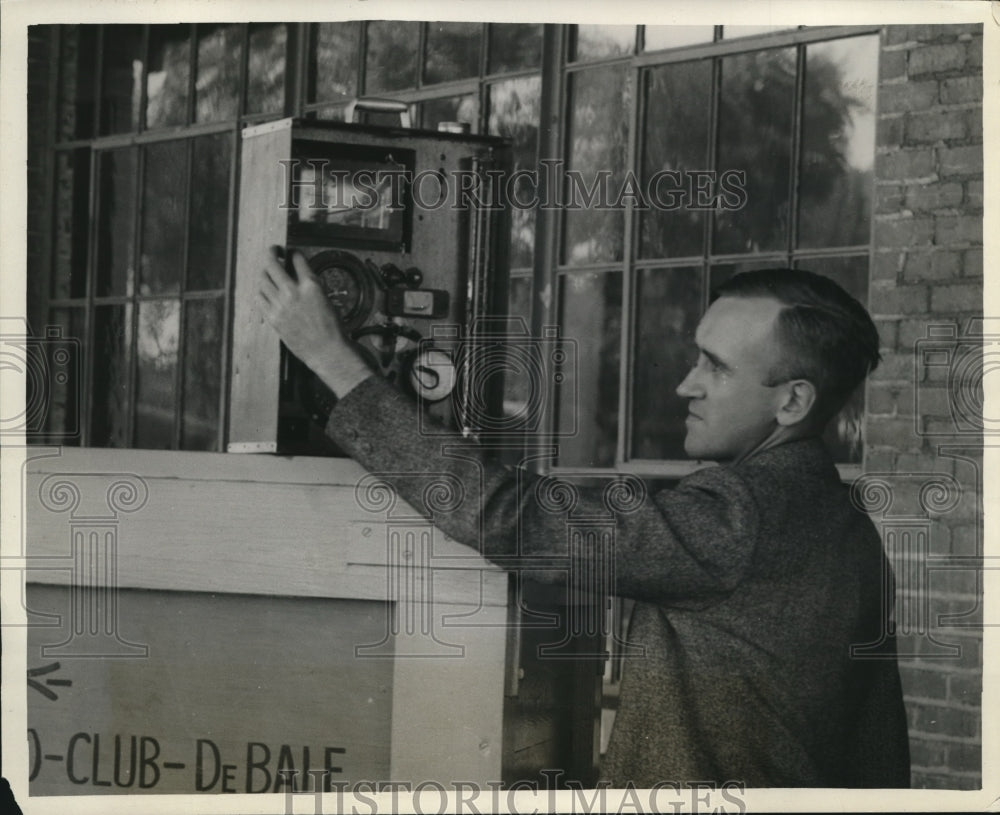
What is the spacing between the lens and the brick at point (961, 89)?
2.37 metres

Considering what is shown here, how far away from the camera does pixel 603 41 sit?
2.66m

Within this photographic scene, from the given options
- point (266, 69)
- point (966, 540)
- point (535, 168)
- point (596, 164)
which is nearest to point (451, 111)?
point (535, 168)

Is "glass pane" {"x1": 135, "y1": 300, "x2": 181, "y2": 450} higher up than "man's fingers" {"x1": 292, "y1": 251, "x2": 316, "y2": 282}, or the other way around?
"man's fingers" {"x1": 292, "y1": 251, "x2": 316, "y2": 282}

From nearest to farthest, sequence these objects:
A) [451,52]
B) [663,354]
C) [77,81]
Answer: [663,354], [451,52], [77,81]

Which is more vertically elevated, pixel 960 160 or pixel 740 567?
pixel 960 160

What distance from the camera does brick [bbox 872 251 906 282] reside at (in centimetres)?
236

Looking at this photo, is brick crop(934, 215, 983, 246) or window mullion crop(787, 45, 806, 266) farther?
window mullion crop(787, 45, 806, 266)

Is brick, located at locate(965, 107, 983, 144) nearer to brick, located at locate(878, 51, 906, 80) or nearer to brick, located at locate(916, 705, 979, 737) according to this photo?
brick, located at locate(878, 51, 906, 80)

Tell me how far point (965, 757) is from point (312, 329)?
4.84ft

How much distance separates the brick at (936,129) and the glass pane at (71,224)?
6.54 ft

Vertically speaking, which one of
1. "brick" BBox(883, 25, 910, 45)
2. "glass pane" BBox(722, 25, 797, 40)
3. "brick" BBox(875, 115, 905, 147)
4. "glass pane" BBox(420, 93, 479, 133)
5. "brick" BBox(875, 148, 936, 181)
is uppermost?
"glass pane" BBox(722, 25, 797, 40)

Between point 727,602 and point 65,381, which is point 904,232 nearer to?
point 727,602

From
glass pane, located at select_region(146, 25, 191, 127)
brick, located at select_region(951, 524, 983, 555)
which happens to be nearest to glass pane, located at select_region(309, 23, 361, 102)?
glass pane, located at select_region(146, 25, 191, 127)

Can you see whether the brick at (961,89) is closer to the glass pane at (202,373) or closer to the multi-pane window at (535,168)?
the multi-pane window at (535,168)
